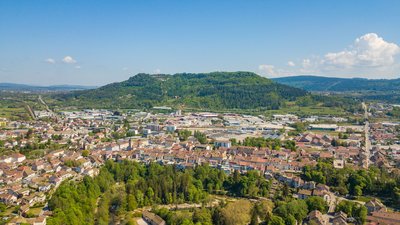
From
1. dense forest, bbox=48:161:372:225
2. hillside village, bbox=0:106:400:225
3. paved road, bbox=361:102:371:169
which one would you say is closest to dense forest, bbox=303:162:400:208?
dense forest, bbox=48:161:372:225

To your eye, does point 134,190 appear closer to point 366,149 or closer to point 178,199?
point 178,199

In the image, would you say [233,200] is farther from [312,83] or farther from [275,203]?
[312,83]

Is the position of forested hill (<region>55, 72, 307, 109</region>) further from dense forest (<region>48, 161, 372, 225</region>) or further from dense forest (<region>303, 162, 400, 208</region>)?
dense forest (<region>48, 161, 372, 225</region>)

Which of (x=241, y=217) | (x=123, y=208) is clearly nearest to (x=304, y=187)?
(x=241, y=217)

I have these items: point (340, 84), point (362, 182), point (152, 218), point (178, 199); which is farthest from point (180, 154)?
point (340, 84)

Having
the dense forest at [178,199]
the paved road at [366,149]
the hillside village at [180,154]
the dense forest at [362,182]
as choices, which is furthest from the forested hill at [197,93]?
the dense forest at [178,199]

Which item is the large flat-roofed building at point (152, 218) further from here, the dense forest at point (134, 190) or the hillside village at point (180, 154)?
the hillside village at point (180, 154)

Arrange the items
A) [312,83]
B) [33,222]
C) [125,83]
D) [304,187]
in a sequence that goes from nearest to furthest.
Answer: [33,222] < [304,187] < [125,83] < [312,83]
